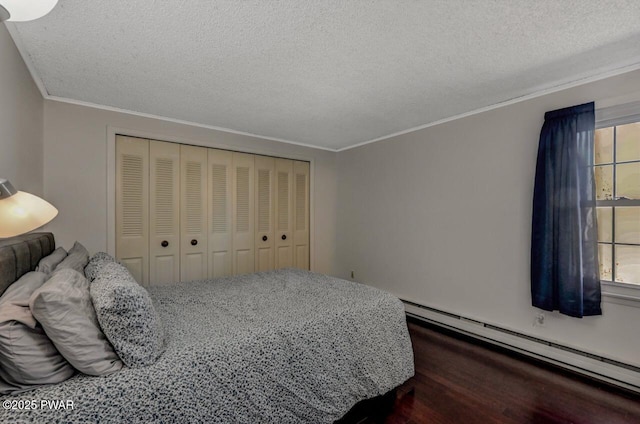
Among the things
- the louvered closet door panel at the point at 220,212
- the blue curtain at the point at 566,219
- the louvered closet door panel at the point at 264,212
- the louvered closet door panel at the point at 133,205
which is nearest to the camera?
the blue curtain at the point at 566,219

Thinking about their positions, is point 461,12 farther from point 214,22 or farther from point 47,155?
point 47,155

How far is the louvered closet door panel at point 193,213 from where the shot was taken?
3.28 metres

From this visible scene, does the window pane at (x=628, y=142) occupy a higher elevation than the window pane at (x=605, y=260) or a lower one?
higher

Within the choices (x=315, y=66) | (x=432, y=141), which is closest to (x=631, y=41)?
(x=432, y=141)

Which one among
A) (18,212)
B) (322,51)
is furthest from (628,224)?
(18,212)

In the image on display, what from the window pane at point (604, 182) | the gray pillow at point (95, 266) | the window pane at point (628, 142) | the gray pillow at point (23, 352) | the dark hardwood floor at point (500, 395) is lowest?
the dark hardwood floor at point (500, 395)

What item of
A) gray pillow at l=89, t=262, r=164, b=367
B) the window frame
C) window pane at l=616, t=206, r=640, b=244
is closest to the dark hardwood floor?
the window frame

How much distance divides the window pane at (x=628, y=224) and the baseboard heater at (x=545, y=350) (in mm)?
916

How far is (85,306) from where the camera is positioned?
1.21 m

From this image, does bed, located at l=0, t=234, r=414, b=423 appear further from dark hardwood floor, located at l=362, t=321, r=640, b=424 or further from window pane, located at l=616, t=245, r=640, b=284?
window pane, located at l=616, t=245, r=640, b=284

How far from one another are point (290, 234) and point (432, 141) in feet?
7.37

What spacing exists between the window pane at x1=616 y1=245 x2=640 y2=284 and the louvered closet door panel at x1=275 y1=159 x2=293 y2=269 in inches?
133

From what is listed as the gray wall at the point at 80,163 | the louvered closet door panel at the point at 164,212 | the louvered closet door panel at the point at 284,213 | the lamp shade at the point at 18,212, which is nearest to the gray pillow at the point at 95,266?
the lamp shade at the point at 18,212

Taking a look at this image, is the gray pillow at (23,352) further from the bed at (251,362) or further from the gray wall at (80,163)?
the gray wall at (80,163)
